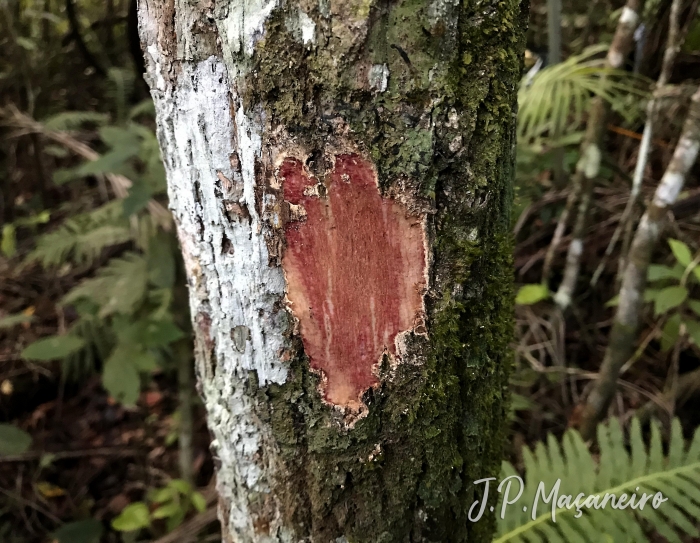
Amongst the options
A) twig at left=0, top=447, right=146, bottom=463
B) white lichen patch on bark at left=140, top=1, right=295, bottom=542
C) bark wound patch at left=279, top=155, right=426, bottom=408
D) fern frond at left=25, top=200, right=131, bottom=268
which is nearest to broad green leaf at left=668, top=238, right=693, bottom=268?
bark wound patch at left=279, top=155, right=426, bottom=408

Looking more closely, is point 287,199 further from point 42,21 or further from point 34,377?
point 42,21

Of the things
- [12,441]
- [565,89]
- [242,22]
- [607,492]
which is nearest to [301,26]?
[242,22]

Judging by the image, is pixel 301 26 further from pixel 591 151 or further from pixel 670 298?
pixel 591 151

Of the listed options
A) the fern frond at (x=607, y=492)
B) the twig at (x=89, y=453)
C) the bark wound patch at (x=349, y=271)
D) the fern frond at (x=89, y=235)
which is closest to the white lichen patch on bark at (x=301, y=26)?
the bark wound patch at (x=349, y=271)

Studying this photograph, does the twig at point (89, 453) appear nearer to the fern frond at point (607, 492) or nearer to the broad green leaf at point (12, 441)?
the broad green leaf at point (12, 441)

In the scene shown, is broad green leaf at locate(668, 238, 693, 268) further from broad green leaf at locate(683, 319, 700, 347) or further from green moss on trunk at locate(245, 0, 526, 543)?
green moss on trunk at locate(245, 0, 526, 543)

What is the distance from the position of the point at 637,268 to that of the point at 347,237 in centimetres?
133

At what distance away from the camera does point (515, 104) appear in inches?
23.0

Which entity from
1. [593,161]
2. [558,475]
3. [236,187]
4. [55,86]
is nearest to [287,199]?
[236,187]

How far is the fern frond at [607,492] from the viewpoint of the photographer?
1.11 m

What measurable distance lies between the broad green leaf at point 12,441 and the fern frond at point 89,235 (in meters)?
0.72

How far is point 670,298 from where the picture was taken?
4.79 ft

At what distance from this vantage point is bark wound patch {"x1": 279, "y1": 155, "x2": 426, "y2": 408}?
21.5 inches

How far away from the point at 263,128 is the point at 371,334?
0.90 feet
